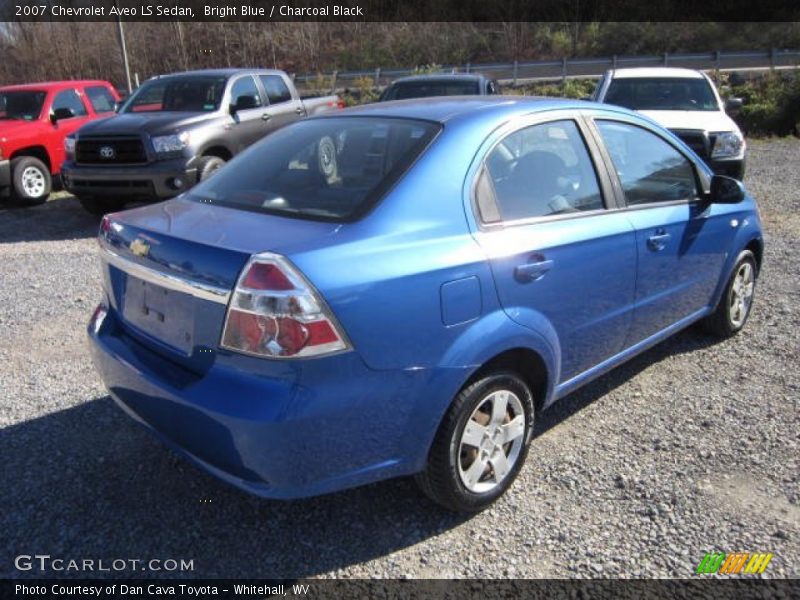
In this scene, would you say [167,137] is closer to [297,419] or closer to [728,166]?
[297,419]

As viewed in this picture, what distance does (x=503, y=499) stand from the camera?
2949mm

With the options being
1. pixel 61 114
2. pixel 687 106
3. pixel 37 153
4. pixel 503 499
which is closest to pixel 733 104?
pixel 687 106

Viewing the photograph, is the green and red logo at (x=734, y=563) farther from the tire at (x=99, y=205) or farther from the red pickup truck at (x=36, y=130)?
the red pickup truck at (x=36, y=130)

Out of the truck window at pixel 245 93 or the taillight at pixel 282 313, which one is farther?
the truck window at pixel 245 93

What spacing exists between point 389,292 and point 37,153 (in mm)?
9672

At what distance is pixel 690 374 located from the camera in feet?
13.5

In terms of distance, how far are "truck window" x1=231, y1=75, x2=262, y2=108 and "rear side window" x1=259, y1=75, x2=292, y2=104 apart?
30cm

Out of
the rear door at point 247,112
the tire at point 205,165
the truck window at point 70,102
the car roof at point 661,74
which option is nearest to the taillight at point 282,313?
the tire at point 205,165

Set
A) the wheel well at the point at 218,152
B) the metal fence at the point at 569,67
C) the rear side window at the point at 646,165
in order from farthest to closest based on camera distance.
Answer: the metal fence at the point at 569,67, the wheel well at the point at 218,152, the rear side window at the point at 646,165

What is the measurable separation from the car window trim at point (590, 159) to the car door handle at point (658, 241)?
0.29 metres

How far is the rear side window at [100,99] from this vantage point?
→ 11.1 metres

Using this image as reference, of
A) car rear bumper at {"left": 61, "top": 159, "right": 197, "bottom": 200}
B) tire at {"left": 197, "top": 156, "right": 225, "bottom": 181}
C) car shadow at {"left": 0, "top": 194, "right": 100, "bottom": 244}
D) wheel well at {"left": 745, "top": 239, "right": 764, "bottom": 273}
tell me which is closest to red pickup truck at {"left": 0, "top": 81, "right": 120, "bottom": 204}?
car shadow at {"left": 0, "top": 194, "right": 100, "bottom": 244}

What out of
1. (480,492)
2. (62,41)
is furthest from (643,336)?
(62,41)

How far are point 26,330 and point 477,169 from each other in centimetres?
385
